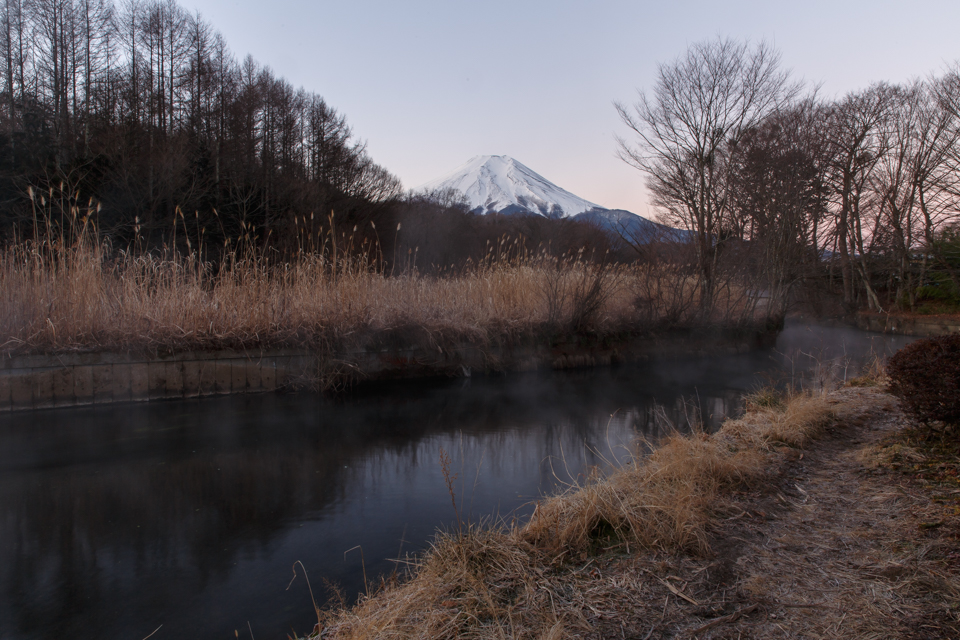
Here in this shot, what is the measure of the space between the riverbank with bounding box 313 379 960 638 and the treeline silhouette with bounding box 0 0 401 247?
29.9 feet

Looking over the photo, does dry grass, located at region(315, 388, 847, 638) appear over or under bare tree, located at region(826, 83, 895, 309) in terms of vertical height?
under

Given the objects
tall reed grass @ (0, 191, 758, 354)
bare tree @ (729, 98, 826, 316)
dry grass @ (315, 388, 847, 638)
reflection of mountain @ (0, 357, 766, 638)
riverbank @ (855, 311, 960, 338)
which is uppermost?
bare tree @ (729, 98, 826, 316)

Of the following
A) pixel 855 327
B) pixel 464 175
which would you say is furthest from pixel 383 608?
pixel 464 175

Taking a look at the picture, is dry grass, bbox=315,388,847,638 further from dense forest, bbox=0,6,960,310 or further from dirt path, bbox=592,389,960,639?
dense forest, bbox=0,6,960,310

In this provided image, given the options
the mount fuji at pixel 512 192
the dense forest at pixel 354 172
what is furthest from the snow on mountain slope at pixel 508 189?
the dense forest at pixel 354 172

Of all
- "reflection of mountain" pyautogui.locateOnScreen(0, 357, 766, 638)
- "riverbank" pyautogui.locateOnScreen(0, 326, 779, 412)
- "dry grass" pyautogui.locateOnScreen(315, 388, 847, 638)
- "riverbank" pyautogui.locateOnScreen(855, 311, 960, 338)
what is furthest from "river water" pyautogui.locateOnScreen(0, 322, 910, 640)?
"riverbank" pyautogui.locateOnScreen(855, 311, 960, 338)

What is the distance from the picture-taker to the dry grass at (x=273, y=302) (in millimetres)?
5699

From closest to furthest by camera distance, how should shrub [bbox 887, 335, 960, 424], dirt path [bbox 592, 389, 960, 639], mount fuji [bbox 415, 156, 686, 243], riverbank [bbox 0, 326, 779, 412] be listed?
dirt path [bbox 592, 389, 960, 639] < shrub [bbox 887, 335, 960, 424] < riverbank [bbox 0, 326, 779, 412] < mount fuji [bbox 415, 156, 686, 243]

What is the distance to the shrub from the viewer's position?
10.3ft

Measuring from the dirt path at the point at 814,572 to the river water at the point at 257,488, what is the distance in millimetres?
1110

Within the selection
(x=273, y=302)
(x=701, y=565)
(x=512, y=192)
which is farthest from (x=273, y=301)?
(x=512, y=192)

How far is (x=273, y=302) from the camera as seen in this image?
679 cm

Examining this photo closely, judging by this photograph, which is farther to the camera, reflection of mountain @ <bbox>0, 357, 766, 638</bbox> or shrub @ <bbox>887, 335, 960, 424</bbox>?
shrub @ <bbox>887, 335, 960, 424</bbox>

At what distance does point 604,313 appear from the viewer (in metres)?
9.51
